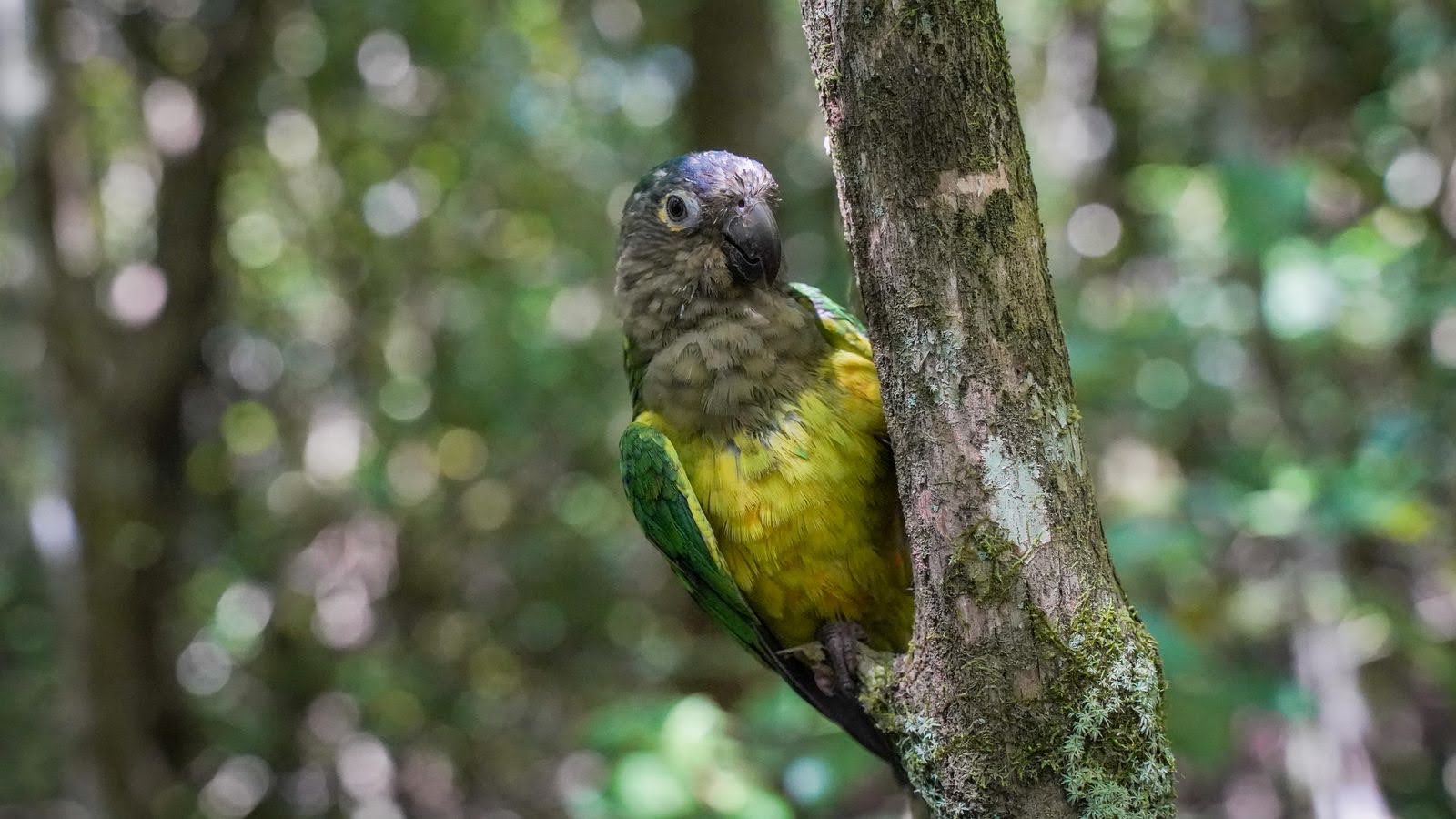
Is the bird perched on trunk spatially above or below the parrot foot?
above

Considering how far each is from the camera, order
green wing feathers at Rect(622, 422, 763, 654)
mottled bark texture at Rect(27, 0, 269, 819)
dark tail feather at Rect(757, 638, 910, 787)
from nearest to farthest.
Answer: dark tail feather at Rect(757, 638, 910, 787) < green wing feathers at Rect(622, 422, 763, 654) < mottled bark texture at Rect(27, 0, 269, 819)

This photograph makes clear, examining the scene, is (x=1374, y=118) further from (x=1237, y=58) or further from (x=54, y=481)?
(x=54, y=481)

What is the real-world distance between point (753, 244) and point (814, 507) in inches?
24.6

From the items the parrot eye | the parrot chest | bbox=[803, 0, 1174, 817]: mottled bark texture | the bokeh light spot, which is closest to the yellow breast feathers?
the parrot chest

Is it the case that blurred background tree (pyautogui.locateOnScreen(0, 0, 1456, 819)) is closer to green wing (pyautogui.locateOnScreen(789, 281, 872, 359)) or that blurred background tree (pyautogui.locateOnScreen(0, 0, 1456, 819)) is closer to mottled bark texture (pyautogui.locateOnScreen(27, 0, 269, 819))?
mottled bark texture (pyautogui.locateOnScreen(27, 0, 269, 819))

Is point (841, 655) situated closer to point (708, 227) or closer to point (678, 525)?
point (678, 525)

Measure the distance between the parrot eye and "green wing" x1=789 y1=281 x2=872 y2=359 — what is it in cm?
31

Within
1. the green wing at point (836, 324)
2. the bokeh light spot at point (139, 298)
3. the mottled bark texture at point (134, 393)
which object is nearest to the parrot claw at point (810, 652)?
the green wing at point (836, 324)

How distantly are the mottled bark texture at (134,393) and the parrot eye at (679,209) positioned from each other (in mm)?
3479

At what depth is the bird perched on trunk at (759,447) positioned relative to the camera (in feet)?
7.84

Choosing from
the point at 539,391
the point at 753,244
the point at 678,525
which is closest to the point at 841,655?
the point at 678,525

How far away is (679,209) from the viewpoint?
2631 millimetres

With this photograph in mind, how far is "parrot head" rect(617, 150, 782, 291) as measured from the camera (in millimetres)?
2525

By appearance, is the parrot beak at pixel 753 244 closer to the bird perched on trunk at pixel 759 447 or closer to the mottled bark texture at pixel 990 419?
the bird perched on trunk at pixel 759 447
